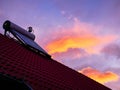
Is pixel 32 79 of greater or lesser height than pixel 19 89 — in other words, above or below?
above

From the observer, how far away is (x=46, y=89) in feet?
18.8

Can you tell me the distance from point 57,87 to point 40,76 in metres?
0.46

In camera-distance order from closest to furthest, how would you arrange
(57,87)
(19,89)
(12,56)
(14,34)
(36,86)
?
1. (19,89)
2. (36,86)
3. (57,87)
4. (12,56)
5. (14,34)

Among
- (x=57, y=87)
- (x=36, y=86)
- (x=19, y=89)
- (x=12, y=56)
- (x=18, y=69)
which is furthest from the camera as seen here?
(x=12, y=56)

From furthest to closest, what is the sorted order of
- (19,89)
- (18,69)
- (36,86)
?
(18,69) < (36,86) < (19,89)

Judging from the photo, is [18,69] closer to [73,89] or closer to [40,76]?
[40,76]

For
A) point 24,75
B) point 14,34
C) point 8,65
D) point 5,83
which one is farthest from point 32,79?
point 14,34

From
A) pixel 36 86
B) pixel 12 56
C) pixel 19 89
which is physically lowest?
pixel 19 89

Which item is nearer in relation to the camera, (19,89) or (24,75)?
(19,89)

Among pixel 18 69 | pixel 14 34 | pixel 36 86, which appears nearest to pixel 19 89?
pixel 36 86

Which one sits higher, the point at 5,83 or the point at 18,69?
the point at 18,69

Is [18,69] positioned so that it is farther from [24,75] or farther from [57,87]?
[57,87]

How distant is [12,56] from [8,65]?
43.0 inches

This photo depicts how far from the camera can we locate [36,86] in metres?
5.54
